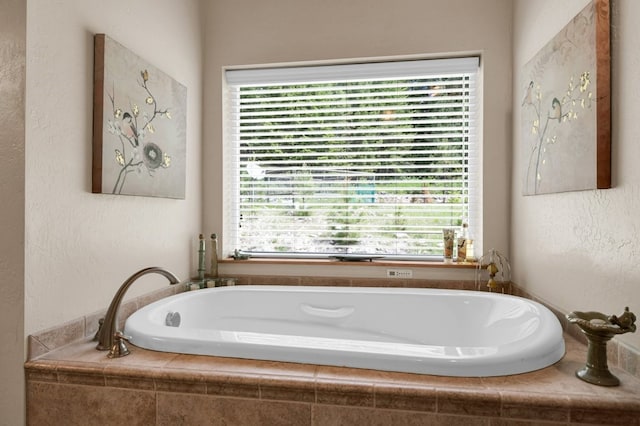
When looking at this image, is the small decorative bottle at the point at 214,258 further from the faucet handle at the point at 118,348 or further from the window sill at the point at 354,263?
the faucet handle at the point at 118,348

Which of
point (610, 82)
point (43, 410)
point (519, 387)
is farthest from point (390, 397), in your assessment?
point (610, 82)

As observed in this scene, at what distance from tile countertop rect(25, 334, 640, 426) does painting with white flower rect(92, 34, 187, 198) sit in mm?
764

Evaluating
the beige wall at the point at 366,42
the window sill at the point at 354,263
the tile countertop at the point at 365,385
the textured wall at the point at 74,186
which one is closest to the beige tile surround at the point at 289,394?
the tile countertop at the point at 365,385

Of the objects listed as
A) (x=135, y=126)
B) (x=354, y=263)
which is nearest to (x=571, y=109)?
(x=354, y=263)

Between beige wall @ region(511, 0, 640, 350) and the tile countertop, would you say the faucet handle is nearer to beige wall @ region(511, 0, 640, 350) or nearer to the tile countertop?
the tile countertop

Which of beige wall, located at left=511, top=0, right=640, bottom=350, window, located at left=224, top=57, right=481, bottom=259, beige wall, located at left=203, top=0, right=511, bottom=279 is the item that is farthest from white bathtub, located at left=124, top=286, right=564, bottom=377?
window, located at left=224, top=57, right=481, bottom=259

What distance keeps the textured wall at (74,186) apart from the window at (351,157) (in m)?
0.75

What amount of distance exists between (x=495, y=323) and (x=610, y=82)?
3.88 feet

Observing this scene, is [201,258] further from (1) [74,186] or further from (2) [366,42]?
(2) [366,42]

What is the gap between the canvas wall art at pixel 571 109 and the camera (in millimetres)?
1384

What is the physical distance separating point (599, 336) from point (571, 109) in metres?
0.92

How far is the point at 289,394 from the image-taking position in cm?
119

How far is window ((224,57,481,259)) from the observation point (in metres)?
2.57

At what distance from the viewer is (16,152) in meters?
1.36
